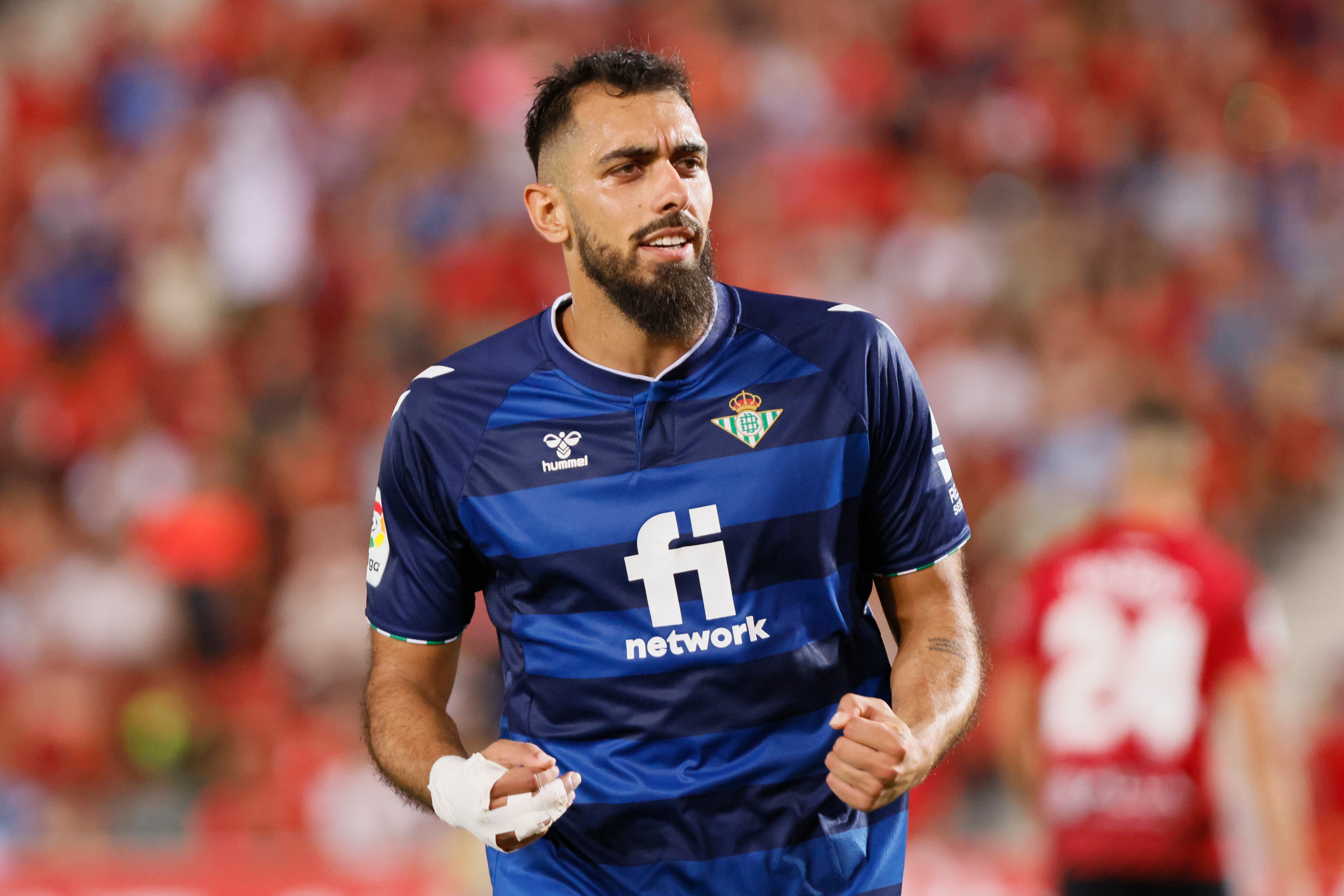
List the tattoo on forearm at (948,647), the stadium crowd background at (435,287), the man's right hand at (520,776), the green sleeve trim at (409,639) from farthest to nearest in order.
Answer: the stadium crowd background at (435,287) < the green sleeve trim at (409,639) < the tattoo on forearm at (948,647) < the man's right hand at (520,776)

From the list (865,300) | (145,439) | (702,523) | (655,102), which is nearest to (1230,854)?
(702,523)

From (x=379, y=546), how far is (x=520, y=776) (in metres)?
0.76

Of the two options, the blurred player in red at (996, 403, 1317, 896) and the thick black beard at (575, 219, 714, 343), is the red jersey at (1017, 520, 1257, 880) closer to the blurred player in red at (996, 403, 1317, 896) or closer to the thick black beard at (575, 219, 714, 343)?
the blurred player in red at (996, 403, 1317, 896)

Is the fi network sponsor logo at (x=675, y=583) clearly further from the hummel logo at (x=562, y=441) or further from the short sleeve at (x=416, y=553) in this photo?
the short sleeve at (x=416, y=553)

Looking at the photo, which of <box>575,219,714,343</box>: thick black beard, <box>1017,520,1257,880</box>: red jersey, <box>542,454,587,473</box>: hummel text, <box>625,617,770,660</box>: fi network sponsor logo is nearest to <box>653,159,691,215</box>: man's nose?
<box>575,219,714,343</box>: thick black beard

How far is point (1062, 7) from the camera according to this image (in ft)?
38.9

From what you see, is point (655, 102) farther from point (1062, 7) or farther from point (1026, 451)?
point (1062, 7)

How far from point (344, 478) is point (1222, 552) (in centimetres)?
593

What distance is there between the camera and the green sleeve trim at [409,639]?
339 centimetres

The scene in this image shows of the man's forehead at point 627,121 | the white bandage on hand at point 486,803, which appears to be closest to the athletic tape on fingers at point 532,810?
the white bandage on hand at point 486,803

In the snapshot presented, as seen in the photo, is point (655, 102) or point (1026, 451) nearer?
point (655, 102)

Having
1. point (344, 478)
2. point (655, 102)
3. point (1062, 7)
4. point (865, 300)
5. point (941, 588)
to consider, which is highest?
point (1062, 7)

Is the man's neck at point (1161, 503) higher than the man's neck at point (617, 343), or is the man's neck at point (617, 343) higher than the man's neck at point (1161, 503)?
the man's neck at point (617, 343)

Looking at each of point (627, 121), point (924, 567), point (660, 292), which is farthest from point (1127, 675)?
point (627, 121)
